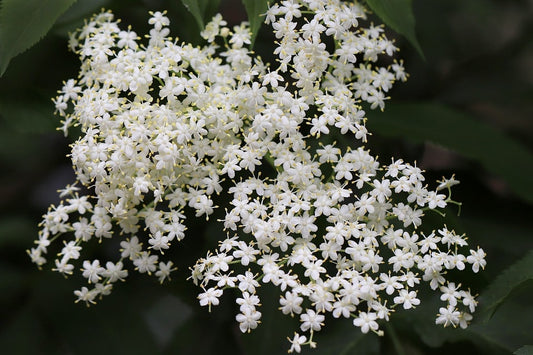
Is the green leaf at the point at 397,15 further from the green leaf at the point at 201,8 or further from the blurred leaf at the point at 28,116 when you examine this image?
the blurred leaf at the point at 28,116

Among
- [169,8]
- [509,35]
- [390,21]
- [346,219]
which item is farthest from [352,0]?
[509,35]

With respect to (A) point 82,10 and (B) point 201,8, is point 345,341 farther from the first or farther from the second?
(A) point 82,10

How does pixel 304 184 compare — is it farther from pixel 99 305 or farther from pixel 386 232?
pixel 99 305

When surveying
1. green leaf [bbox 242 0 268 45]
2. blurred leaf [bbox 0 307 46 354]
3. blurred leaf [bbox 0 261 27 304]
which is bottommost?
blurred leaf [bbox 0 307 46 354]

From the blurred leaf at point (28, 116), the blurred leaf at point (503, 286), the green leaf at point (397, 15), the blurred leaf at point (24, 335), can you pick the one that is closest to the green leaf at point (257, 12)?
the green leaf at point (397, 15)

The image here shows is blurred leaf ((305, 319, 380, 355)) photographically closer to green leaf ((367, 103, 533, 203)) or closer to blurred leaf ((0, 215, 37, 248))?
green leaf ((367, 103, 533, 203))

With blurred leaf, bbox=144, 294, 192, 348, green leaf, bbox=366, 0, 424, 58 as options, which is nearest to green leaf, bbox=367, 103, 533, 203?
green leaf, bbox=366, 0, 424, 58
